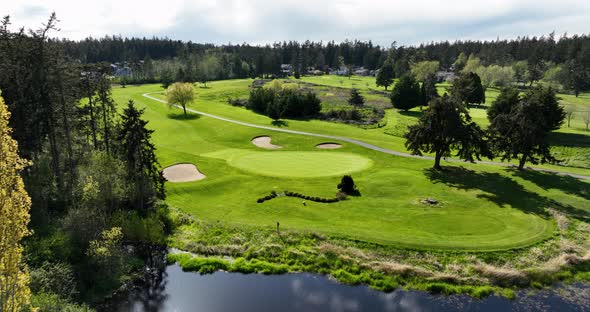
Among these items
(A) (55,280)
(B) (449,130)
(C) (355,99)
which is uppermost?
(C) (355,99)

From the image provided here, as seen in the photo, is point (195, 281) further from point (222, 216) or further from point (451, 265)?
point (451, 265)

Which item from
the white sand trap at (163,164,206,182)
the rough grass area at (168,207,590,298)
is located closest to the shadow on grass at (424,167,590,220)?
the rough grass area at (168,207,590,298)

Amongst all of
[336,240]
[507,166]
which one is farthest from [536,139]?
[336,240]

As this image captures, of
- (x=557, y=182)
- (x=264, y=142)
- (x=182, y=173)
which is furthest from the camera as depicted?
(x=264, y=142)

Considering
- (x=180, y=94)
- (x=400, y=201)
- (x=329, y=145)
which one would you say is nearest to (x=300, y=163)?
(x=329, y=145)

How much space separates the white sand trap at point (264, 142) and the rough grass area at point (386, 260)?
1443 inches

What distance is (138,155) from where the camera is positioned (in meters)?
41.8

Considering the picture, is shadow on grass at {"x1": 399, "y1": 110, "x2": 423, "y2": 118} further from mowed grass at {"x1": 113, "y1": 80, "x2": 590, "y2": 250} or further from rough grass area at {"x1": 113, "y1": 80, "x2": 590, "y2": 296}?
rough grass area at {"x1": 113, "y1": 80, "x2": 590, "y2": 296}

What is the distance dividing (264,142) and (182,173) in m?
23.8

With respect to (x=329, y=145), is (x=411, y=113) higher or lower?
higher

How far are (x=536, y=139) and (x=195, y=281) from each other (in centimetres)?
5003

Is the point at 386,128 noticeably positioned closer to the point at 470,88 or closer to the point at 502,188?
the point at 470,88

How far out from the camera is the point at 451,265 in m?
32.5

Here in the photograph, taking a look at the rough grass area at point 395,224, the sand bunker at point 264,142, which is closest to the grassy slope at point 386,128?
the rough grass area at point 395,224
